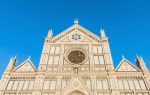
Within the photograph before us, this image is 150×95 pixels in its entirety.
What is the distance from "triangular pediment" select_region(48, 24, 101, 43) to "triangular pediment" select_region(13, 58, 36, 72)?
5395mm

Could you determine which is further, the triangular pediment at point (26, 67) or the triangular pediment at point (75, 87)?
the triangular pediment at point (26, 67)

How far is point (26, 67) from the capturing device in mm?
30281

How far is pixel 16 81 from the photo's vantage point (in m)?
28.5

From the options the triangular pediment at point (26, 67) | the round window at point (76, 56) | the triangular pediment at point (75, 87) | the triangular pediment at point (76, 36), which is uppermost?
the triangular pediment at point (76, 36)

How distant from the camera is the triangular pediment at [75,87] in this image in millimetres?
27141

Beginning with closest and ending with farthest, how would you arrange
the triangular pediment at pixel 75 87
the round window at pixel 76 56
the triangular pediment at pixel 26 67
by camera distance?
the triangular pediment at pixel 75 87
the triangular pediment at pixel 26 67
the round window at pixel 76 56

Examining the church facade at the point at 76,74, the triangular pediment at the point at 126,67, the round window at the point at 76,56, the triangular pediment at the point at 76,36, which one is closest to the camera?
the church facade at the point at 76,74

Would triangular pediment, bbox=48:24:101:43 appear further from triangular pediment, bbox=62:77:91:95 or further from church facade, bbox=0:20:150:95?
triangular pediment, bbox=62:77:91:95

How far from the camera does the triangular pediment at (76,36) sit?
33.8 metres

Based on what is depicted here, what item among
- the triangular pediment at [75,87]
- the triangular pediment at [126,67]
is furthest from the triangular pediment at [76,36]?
the triangular pediment at [75,87]

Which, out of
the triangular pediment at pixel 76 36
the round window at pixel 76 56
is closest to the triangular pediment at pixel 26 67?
the triangular pediment at pixel 76 36

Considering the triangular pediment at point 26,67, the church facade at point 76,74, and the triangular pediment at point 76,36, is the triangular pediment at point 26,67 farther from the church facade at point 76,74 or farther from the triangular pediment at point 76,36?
the triangular pediment at point 76,36

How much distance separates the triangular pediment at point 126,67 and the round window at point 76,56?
5.43m

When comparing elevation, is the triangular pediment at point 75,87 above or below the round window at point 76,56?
below
